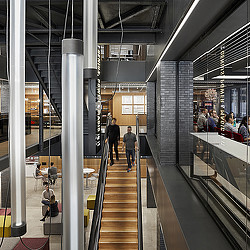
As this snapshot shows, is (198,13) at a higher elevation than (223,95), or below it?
higher

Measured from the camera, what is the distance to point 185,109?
653 centimetres

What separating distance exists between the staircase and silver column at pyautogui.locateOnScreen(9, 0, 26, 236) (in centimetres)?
722

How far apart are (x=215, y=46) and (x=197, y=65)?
4.38 feet

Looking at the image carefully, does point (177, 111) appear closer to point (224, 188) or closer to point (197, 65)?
point (197, 65)

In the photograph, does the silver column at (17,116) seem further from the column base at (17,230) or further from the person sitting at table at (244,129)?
the person sitting at table at (244,129)

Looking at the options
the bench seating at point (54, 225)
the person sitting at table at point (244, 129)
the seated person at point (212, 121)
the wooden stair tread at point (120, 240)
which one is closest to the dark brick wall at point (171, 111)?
the seated person at point (212, 121)

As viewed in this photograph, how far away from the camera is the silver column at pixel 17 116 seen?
110cm

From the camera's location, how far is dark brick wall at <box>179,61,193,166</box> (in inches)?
237

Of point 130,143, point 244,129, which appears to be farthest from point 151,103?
point 244,129

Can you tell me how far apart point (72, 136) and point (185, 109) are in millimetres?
5712

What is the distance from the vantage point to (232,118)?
339cm

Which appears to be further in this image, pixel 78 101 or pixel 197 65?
pixel 197 65

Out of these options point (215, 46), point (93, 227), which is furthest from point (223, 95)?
point (93, 227)

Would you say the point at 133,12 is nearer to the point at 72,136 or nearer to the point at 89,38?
the point at 89,38
